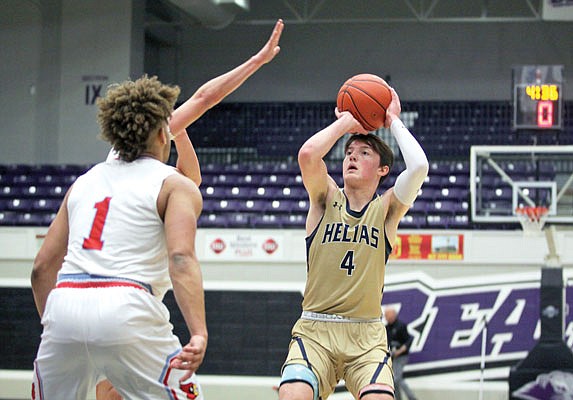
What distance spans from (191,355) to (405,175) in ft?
6.33

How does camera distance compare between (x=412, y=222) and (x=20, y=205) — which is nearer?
(x=412, y=222)

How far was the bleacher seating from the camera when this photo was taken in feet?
44.4

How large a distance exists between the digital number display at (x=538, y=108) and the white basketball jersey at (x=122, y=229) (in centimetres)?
879

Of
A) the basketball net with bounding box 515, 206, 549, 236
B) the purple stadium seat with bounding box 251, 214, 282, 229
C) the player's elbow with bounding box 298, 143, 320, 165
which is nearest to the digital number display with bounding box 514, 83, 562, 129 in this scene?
the basketball net with bounding box 515, 206, 549, 236

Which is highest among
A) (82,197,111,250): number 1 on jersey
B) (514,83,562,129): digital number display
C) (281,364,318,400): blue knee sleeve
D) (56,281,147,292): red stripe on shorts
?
(514,83,562,129): digital number display

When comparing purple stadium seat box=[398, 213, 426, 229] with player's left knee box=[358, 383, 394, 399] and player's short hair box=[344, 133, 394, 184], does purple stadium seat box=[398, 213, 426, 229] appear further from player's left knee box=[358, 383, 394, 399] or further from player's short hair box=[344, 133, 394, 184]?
player's left knee box=[358, 383, 394, 399]

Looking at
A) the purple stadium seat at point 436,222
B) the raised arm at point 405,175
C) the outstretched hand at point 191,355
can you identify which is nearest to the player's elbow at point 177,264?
the outstretched hand at point 191,355

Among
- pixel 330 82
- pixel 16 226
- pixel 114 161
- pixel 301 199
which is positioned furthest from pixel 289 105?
pixel 114 161

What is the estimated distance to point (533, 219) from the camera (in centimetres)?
1045

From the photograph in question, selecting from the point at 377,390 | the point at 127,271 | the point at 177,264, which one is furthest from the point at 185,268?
the point at 377,390

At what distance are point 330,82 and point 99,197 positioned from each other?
15983 mm

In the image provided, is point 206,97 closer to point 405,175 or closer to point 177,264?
point 405,175

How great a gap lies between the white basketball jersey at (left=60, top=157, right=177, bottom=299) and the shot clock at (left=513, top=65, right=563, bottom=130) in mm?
8789

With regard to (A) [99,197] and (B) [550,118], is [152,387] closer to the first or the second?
(A) [99,197]
